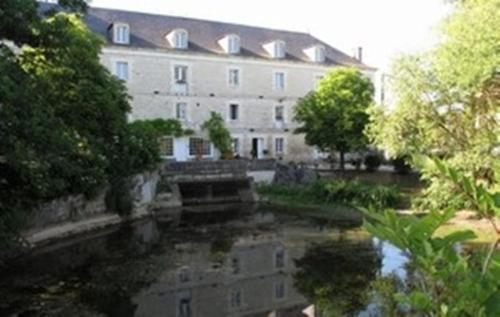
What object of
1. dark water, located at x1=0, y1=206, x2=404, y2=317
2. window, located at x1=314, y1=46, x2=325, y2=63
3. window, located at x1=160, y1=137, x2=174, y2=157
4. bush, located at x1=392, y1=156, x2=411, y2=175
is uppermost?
window, located at x1=314, y1=46, x2=325, y2=63

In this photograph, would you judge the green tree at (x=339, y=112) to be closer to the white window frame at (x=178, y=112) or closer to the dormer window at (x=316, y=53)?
the white window frame at (x=178, y=112)

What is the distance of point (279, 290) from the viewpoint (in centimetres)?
1511

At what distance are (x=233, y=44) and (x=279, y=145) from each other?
7.85 metres

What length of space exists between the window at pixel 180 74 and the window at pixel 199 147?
3871 millimetres

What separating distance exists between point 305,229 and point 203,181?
1080 centimetres

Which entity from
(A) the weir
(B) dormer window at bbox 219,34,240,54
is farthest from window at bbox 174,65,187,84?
(A) the weir

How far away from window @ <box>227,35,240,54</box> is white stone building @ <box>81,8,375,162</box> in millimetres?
68

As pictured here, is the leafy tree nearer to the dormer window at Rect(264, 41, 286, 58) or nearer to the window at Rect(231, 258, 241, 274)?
the window at Rect(231, 258, 241, 274)

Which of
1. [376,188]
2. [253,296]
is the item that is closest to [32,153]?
[253,296]

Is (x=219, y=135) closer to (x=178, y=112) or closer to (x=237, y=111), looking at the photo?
(x=178, y=112)

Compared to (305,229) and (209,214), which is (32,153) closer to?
(305,229)

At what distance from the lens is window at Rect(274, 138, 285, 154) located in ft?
147

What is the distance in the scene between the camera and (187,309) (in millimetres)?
13414

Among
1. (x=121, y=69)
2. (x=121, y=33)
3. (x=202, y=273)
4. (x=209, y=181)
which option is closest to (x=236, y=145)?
(x=121, y=69)
